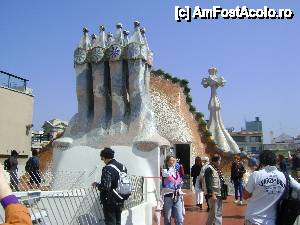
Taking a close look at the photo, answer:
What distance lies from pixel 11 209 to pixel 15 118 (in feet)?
73.9

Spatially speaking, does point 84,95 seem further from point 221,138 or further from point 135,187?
point 221,138

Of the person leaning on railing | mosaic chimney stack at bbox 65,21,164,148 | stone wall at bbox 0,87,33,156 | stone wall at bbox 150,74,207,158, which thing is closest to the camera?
the person leaning on railing

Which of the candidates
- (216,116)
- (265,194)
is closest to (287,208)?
(265,194)

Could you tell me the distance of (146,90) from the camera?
1295cm

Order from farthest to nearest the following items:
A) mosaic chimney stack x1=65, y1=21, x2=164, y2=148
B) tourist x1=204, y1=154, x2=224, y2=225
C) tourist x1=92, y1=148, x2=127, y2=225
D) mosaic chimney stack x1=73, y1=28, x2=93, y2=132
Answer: mosaic chimney stack x1=73, y1=28, x2=93, y2=132 → mosaic chimney stack x1=65, y1=21, x2=164, y2=148 → tourist x1=204, y1=154, x2=224, y2=225 → tourist x1=92, y1=148, x2=127, y2=225

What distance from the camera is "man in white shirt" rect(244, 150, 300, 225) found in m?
4.73

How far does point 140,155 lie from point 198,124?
9980 millimetres

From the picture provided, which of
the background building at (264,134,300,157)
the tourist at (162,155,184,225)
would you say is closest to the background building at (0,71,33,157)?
the tourist at (162,155,184,225)

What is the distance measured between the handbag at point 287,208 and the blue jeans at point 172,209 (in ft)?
9.23

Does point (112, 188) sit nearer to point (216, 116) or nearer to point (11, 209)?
point (11, 209)

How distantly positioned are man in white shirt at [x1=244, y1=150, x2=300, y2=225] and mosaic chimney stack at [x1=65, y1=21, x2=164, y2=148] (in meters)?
7.22

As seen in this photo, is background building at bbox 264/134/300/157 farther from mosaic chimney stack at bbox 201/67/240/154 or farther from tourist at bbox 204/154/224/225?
tourist at bbox 204/154/224/225

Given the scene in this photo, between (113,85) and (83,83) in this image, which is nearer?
(113,85)

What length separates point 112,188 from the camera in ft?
19.6
